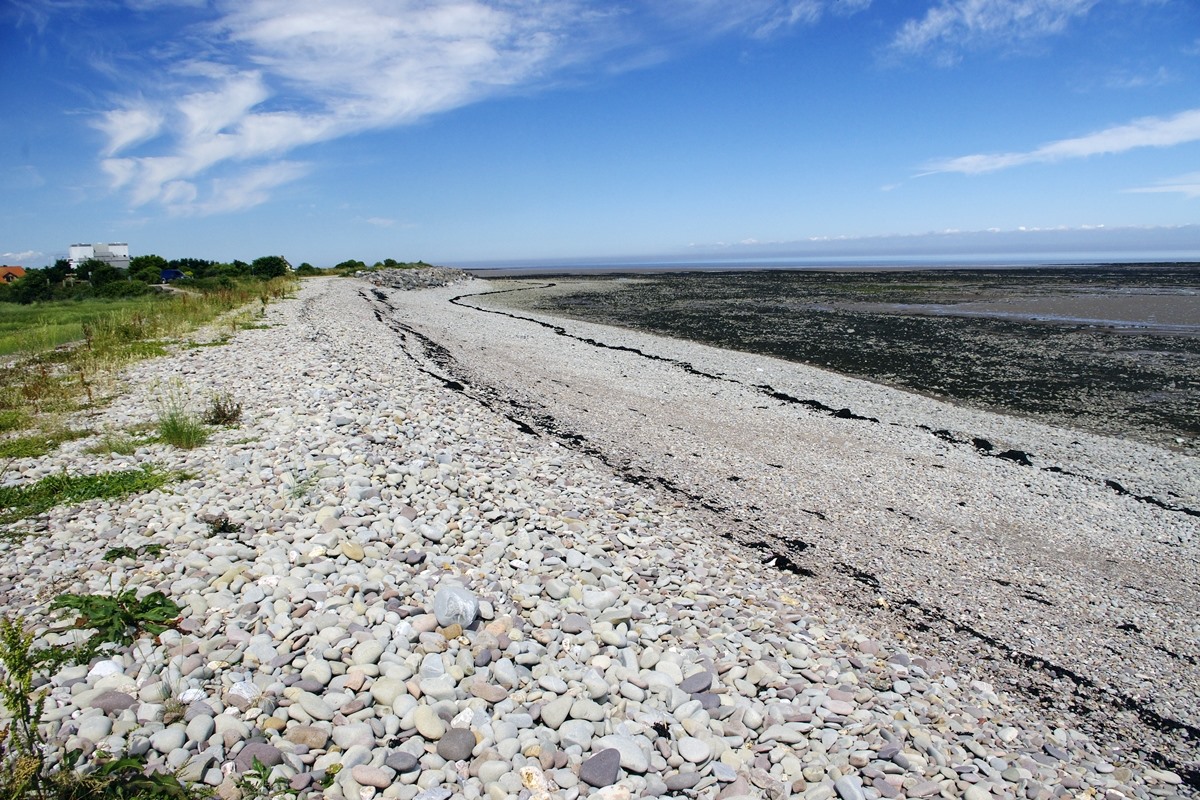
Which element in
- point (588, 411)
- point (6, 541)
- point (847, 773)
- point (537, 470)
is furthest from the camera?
point (588, 411)

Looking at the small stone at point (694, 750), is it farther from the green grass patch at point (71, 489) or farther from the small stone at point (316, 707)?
the green grass patch at point (71, 489)

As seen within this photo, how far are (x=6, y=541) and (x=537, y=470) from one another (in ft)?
19.7

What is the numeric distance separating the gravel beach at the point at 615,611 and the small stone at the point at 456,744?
0.06 feet

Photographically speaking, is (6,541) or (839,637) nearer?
(6,541)

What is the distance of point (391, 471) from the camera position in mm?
8281

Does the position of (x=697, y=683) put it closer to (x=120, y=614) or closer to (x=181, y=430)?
(x=120, y=614)

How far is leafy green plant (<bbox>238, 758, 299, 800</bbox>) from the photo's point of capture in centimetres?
361

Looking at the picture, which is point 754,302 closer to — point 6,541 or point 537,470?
point 537,470

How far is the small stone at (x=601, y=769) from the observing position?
13.3 feet

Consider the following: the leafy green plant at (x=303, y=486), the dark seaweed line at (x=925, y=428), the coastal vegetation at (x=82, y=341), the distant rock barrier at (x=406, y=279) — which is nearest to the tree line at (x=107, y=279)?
the coastal vegetation at (x=82, y=341)

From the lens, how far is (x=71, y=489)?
23.2 feet

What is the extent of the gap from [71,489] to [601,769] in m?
6.75

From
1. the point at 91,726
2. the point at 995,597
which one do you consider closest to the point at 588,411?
the point at 995,597

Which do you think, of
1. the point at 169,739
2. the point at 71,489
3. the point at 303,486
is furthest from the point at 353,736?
the point at 71,489
